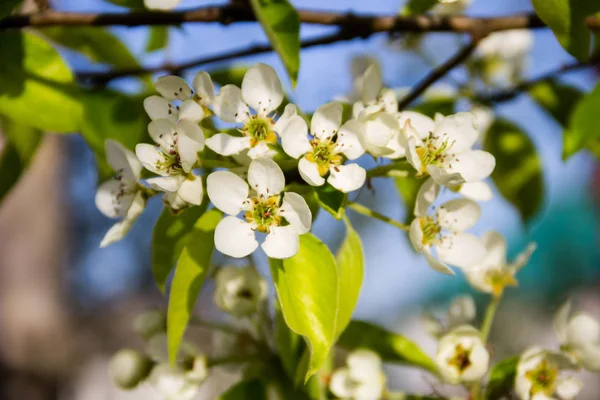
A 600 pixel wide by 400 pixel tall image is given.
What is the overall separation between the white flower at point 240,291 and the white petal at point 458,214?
225 mm

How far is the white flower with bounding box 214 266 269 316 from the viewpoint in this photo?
2.43 feet

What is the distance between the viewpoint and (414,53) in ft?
4.34

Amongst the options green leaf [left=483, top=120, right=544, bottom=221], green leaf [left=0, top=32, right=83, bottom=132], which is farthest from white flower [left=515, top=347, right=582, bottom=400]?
green leaf [left=0, top=32, right=83, bottom=132]

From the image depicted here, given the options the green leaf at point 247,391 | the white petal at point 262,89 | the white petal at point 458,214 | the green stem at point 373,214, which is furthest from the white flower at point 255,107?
the green leaf at point 247,391

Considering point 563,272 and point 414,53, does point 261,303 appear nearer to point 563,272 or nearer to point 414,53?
point 414,53

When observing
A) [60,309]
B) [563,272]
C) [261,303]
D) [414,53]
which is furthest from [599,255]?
[261,303]

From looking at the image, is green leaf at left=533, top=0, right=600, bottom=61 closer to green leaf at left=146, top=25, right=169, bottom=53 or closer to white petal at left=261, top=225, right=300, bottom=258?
white petal at left=261, top=225, right=300, bottom=258

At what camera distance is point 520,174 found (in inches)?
44.3

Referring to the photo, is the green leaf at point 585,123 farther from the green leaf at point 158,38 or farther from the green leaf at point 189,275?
the green leaf at point 158,38

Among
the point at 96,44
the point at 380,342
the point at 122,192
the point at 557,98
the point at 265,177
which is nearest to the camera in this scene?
the point at 265,177

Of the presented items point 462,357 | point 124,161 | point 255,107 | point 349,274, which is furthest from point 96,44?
point 462,357

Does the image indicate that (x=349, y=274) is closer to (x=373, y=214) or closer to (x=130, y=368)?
(x=373, y=214)

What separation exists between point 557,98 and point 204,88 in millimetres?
732

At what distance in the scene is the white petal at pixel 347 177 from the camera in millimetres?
579
